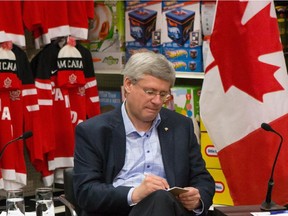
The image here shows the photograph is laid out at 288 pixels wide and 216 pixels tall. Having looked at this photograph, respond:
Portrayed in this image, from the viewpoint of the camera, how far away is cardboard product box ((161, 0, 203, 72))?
4762 millimetres

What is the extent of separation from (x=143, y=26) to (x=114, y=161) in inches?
85.6

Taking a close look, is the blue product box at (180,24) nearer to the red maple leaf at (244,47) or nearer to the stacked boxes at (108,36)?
the stacked boxes at (108,36)

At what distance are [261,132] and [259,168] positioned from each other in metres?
0.22

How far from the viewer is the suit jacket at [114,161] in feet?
9.97

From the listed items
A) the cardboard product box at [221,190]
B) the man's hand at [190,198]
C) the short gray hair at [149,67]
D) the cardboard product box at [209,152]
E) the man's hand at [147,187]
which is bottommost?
the cardboard product box at [221,190]

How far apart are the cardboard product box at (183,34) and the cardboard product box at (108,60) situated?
20.3 inches

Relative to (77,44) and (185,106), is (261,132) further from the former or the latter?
(77,44)

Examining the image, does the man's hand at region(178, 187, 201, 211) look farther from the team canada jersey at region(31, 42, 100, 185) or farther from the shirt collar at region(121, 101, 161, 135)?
the team canada jersey at region(31, 42, 100, 185)

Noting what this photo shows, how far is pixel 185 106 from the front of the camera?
4.77 meters

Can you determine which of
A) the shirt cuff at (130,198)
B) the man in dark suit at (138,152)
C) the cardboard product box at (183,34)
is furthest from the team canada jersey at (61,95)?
the shirt cuff at (130,198)

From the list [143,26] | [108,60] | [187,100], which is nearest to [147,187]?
[187,100]

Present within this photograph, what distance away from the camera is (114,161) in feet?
10.3

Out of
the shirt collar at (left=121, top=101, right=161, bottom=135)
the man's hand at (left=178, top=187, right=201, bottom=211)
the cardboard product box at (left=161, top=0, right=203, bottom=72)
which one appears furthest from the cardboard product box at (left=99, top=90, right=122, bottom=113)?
the man's hand at (left=178, top=187, right=201, bottom=211)

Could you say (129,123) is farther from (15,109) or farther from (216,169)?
(15,109)
